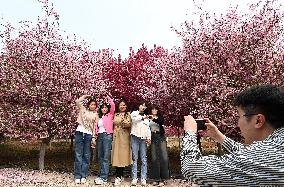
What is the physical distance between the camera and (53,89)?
1512cm

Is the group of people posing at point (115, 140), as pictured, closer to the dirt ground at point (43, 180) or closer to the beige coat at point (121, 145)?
the beige coat at point (121, 145)

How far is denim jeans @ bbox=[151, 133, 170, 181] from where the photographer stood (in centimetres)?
1264

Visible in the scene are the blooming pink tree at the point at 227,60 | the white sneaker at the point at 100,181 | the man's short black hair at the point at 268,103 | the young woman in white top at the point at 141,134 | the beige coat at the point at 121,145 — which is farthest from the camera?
the blooming pink tree at the point at 227,60

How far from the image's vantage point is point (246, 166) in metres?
2.01

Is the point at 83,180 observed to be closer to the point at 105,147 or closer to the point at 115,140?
the point at 105,147

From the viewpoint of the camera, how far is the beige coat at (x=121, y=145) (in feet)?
41.2

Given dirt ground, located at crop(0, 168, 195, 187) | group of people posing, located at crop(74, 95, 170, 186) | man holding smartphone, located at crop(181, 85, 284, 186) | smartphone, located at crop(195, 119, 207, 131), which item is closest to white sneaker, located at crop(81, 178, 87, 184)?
group of people posing, located at crop(74, 95, 170, 186)

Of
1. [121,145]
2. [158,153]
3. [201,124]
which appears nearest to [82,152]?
[121,145]

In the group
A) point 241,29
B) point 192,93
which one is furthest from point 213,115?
point 241,29

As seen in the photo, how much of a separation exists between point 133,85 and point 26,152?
611 centimetres

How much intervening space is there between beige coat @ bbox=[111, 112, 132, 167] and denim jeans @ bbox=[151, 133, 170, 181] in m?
0.65

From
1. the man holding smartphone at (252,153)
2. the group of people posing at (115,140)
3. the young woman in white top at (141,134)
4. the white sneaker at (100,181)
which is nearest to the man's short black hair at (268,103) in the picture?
the man holding smartphone at (252,153)

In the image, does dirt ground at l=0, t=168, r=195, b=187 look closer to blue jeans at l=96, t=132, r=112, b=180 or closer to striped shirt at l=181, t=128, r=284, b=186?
blue jeans at l=96, t=132, r=112, b=180

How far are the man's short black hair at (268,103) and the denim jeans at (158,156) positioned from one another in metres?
10.4
